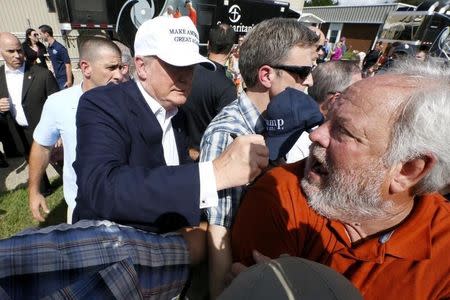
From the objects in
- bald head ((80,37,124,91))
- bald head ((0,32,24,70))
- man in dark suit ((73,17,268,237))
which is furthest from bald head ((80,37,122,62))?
bald head ((0,32,24,70))

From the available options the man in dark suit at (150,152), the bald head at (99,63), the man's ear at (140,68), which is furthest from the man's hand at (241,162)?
the bald head at (99,63)

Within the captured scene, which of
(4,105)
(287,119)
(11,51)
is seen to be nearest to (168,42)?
(287,119)

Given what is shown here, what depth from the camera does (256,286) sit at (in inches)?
28.8

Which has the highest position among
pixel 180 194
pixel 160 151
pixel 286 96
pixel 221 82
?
pixel 286 96

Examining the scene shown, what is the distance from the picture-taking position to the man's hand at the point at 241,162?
3.58 feet

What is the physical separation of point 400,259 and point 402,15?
20395 mm

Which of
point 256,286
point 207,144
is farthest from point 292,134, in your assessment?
point 256,286

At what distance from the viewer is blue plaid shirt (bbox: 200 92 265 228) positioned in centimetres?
145

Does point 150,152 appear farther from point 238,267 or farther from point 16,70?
point 16,70

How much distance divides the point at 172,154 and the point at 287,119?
74cm

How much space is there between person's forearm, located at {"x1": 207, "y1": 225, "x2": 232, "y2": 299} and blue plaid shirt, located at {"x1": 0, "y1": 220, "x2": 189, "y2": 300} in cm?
21

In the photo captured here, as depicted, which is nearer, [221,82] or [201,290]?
[201,290]

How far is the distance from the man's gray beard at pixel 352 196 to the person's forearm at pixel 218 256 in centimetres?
44

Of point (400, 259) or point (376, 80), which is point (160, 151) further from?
point (400, 259)
